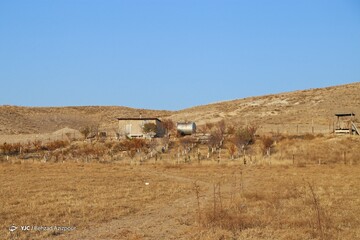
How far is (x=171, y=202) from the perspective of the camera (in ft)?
51.1

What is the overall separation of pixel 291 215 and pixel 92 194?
7686mm

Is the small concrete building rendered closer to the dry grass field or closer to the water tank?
the water tank

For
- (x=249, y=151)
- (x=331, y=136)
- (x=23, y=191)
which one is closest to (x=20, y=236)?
(x=23, y=191)

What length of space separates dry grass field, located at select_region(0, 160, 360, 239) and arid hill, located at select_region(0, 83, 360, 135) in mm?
33721

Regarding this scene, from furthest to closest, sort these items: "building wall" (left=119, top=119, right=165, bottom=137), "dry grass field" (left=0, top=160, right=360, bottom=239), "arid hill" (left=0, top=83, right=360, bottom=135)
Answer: "arid hill" (left=0, top=83, right=360, bottom=135), "building wall" (left=119, top=119, right=165, bottom=137), "dry grass field" (left=0, top=160, right=360, bottom=239)

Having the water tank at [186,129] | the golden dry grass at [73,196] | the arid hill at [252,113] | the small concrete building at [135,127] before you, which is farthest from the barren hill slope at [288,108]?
the golden dry grass at [73,196]

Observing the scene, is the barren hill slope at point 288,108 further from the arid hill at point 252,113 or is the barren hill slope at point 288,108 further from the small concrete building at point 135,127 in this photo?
the small concrete building at point 135,127

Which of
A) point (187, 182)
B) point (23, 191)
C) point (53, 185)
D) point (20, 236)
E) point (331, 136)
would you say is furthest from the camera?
point (331, 136)

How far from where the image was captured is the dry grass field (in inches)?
412

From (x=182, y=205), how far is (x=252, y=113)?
63.7 m

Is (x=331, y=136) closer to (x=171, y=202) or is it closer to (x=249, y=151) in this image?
(x=249, y=151)

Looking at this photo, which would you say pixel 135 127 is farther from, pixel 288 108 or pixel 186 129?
pixel 288 108

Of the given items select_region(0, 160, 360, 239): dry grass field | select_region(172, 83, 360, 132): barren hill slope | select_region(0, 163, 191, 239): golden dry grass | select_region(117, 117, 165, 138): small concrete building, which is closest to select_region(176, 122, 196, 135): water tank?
select_region(117, 117, 165, 138): small concrete building

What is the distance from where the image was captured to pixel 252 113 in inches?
3041
